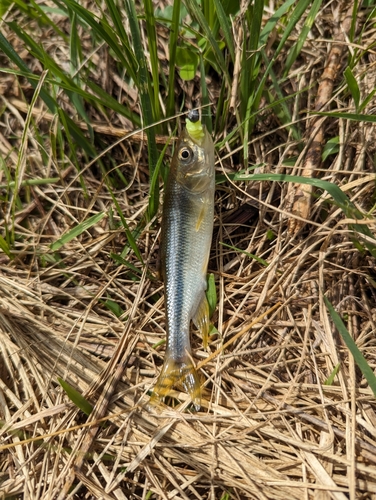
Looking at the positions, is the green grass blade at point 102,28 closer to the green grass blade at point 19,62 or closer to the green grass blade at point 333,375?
the green grass blade at point 19,62

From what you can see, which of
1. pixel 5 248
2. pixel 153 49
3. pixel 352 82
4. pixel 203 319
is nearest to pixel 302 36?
pixel 352 82

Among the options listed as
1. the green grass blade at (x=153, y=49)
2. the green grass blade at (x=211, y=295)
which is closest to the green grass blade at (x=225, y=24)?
the green grass blade at (x=153, y=49)

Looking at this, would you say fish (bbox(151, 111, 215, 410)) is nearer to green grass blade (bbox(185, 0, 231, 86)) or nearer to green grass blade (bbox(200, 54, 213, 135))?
green grass blade (bbox(200, 54, 213, 135))

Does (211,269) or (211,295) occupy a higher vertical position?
(211,269)

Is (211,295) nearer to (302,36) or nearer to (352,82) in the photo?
(352,82)

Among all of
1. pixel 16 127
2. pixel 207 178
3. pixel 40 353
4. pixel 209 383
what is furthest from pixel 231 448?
pixel 16 127

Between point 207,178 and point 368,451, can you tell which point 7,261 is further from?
point 368,451
